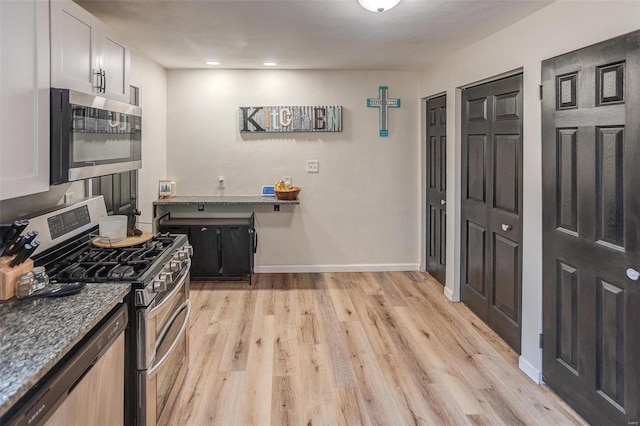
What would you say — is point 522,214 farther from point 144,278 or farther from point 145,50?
point 145,50

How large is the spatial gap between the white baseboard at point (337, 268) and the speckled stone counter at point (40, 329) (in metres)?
3.32

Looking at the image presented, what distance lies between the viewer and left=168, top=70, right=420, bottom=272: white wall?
4.93m

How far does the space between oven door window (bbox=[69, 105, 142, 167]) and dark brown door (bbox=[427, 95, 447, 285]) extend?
294 centimetres

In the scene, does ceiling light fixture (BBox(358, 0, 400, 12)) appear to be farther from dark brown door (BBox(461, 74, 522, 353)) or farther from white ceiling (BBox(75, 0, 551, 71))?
dark brown door (BBox(461, 74, 522, 353))

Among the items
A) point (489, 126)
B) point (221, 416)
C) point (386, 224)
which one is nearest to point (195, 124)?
point (386, 224)

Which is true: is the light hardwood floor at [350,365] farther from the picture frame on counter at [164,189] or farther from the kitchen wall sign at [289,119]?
the kitchen wall sign at [289,119]

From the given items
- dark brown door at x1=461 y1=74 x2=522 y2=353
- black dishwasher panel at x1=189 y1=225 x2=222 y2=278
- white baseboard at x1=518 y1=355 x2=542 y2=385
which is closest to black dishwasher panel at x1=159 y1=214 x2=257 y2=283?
black dishwasher panel at x1=189 y1=225 x2=222 y2=278

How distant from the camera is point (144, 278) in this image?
1.87 m

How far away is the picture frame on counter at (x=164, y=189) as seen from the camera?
187 inches

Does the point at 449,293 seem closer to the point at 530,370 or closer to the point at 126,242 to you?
the point at 530,370

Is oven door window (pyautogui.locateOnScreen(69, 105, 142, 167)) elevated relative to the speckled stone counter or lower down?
elevated

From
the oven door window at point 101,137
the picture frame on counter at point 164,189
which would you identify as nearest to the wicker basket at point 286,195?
the picture frame on counter at point 164,189

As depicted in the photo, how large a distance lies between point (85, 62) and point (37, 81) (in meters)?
0.49

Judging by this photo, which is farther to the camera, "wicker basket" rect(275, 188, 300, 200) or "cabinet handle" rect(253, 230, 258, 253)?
"cabinet handle" rect(253, 230, 258, 253)
